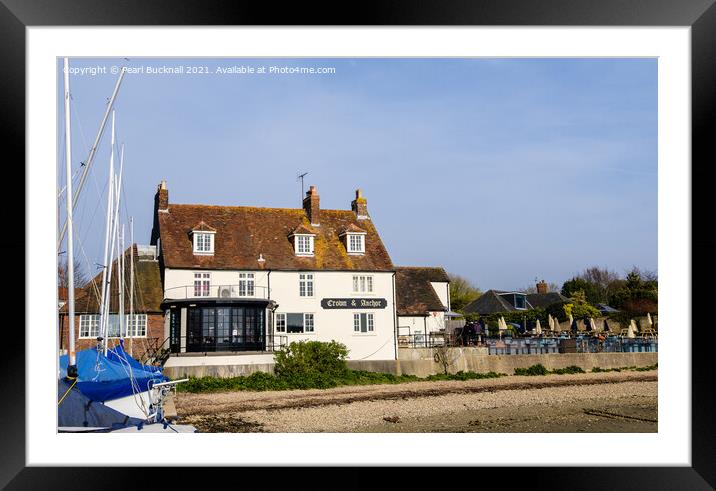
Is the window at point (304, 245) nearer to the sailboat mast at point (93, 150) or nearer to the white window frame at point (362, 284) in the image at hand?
the white window frame at point (362, 284)

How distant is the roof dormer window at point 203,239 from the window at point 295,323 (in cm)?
231

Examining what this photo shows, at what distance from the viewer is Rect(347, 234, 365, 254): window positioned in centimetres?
1961

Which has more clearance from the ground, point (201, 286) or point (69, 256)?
point (69, 256)

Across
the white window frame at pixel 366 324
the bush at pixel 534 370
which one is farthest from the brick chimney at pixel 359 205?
the bush at pixel 534 370

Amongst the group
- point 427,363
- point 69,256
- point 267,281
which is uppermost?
point 69,256

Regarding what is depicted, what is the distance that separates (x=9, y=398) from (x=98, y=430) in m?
3.62

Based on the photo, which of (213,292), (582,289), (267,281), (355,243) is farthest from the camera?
(582,289)

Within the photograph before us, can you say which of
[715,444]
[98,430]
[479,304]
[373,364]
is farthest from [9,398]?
[479,304]

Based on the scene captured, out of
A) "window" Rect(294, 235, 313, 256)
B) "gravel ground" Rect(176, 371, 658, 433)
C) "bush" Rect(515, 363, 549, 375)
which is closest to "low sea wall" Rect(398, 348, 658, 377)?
"bush" Rect(515, 363, 549, 375)

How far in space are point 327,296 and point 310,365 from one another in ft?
7.69

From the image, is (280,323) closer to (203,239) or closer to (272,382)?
(272,382)

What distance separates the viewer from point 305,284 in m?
18.6

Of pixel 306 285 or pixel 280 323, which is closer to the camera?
pixel 280 323

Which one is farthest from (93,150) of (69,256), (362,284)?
(362,284)
